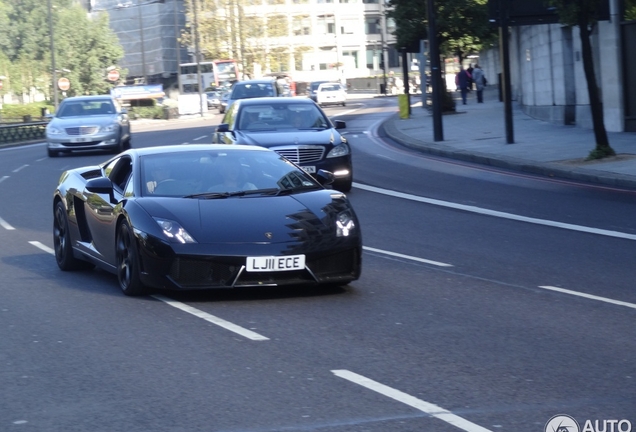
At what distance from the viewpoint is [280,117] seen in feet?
63.5

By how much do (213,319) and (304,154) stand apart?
9.74m

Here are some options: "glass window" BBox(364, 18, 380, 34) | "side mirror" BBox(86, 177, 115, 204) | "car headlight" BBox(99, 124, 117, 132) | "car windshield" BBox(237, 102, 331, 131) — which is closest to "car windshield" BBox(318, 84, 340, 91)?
"car headlight" BBox(99, 124, 117, 132)

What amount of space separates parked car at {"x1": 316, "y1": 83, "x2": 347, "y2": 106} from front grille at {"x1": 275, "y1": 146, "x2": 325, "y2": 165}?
5644 centimetres

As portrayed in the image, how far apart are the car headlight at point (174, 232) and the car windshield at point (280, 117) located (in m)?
10.2

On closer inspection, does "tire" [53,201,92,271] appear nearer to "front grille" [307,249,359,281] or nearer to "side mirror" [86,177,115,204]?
"side mirror" [86,177,115,204]

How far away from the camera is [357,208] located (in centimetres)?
1620

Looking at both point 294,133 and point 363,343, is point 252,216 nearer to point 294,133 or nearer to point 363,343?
point 363,343

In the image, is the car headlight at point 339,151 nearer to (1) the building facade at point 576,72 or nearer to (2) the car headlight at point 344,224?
(1) the building facade at point 576,72

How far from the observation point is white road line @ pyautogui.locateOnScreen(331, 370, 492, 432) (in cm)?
536

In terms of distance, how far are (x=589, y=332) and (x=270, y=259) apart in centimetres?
254

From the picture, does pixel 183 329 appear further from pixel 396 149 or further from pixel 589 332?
pixel 396 149

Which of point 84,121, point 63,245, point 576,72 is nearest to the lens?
point 63,245

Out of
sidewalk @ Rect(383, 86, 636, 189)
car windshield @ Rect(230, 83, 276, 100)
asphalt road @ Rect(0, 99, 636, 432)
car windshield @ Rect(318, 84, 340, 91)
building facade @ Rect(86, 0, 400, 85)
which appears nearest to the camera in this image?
asphalt road @ Rect(0, 99, 636, 432)

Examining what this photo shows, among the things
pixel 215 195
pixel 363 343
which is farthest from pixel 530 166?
pixel 363 343
